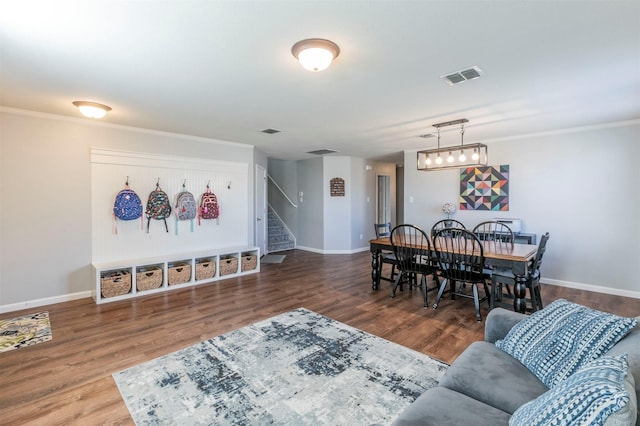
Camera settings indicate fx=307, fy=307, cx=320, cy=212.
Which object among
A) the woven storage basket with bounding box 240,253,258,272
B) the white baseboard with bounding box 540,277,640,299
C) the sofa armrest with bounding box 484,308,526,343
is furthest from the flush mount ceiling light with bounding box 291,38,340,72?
the white baseboard with bounding box 540,277,640,299

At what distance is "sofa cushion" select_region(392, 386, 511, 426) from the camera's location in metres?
1.14

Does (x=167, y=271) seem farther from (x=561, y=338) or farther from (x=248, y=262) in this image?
(x=561, y=338)

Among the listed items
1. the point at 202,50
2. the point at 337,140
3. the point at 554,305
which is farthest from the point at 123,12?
the point at 337,140

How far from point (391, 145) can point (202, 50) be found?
4134mm

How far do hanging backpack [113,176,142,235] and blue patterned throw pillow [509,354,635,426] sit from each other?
470cm

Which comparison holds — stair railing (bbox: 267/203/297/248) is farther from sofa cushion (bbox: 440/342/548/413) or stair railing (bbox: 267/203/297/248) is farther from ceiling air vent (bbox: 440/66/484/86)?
sofa cushion (bbox: 440/342/548/413)

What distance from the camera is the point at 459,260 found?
135 inches

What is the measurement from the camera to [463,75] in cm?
261

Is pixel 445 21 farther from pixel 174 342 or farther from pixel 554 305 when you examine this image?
pixel 174 342

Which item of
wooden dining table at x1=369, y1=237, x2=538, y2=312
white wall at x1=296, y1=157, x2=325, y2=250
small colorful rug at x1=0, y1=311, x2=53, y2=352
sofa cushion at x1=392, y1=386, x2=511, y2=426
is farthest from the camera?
white wall at x1=296, y1=157, x2=325, y2=250

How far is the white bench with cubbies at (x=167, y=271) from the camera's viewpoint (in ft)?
12.8

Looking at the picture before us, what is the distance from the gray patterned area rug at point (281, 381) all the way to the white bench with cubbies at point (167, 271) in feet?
6.40

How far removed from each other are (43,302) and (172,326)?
1.99 metres

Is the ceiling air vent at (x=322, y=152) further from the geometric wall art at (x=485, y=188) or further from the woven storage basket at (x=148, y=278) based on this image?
the woven storage basket at (x=148, y=278)
